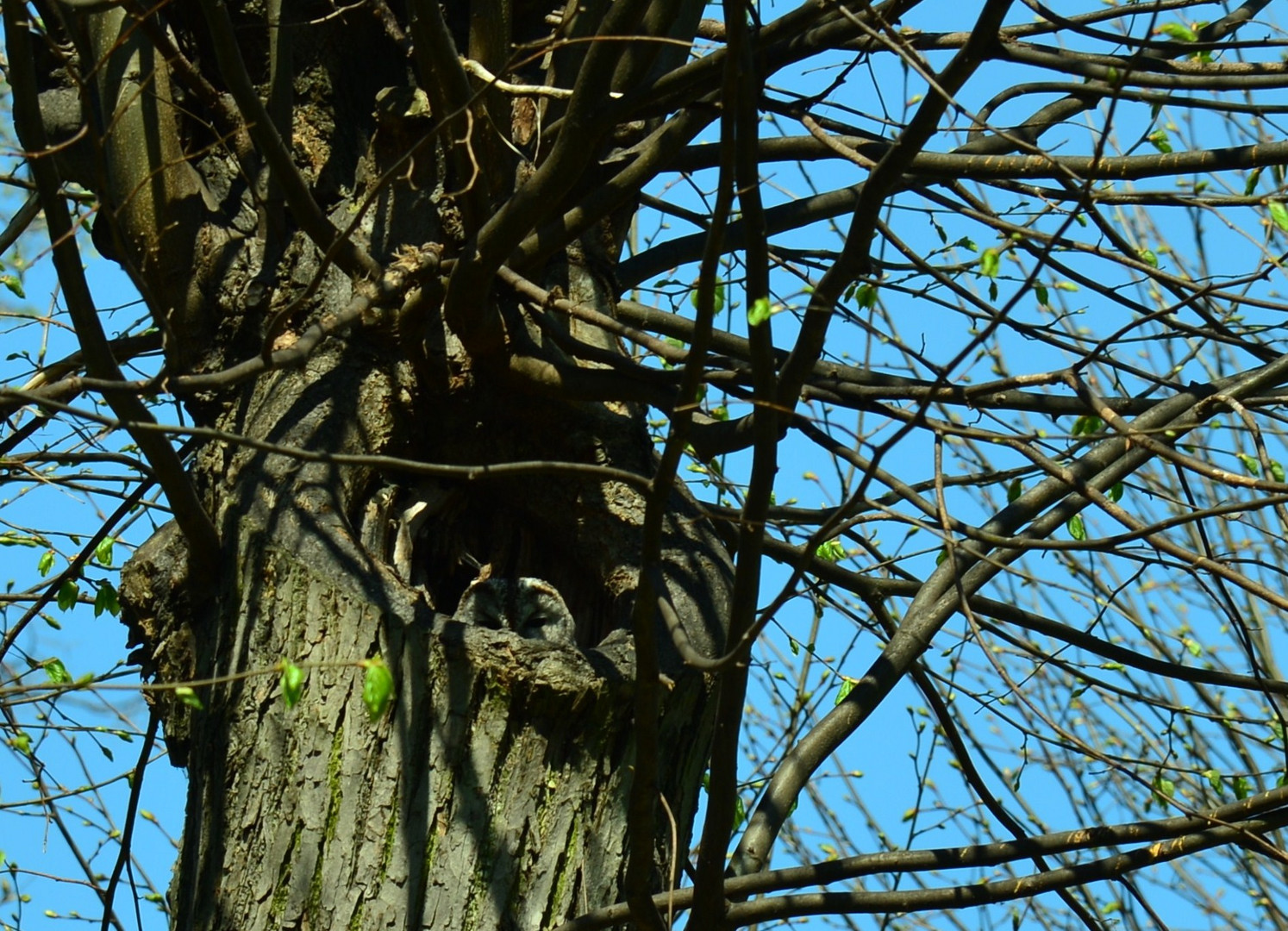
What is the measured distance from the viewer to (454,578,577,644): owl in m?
2.59

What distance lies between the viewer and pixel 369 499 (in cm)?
268

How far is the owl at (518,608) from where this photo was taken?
259 cm

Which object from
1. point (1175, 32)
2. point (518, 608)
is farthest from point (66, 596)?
point (1175, 32)

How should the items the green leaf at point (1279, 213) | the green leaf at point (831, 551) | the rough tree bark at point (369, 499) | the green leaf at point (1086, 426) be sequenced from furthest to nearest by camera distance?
1. the green leaf at point (831, 551)
2. the green leaf at point (1086, 426)
3. the green leaf at point (1279, 213)
4. the rough tree bark at point (369, 499)

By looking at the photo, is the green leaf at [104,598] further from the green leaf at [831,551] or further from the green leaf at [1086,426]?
the green leaf at [1086,426]

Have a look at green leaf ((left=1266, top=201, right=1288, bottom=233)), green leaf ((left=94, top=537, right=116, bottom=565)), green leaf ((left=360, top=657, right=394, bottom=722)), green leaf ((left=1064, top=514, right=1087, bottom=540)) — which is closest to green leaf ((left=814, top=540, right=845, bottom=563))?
green leaf ((left=1064, top=514, right=1087, bottom=540))

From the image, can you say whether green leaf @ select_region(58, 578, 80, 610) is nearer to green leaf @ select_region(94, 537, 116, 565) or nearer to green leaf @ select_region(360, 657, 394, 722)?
green leaf @ select_region(94, 537, 116, 565)

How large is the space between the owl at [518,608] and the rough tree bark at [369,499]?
13cm

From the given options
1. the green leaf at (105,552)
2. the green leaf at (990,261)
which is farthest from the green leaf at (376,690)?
the green leaf at (105,552)

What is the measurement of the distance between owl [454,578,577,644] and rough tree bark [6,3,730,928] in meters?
0.13

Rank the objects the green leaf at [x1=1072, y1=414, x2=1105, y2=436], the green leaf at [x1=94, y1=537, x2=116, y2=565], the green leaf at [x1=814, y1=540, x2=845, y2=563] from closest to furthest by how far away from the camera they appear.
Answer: the green leaf at [x1=1072, y1=414, x2=1105, y2=436] < the green leaf at [x1=814, y1=540, x2=845, y2=563] < the green leaf at [x1=94, y1=537, x2=116, y2=565]

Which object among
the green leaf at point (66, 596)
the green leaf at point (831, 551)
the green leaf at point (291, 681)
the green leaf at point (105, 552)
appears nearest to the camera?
the green leaf at point (291, 681)

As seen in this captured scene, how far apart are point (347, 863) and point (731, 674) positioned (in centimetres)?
83

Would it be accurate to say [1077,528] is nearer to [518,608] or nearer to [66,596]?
[518,608]
